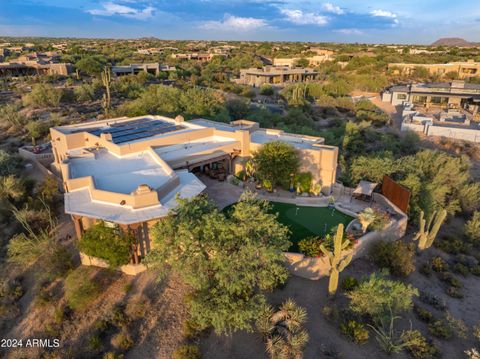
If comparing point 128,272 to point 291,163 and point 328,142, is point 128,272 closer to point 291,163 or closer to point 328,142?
point 291,163

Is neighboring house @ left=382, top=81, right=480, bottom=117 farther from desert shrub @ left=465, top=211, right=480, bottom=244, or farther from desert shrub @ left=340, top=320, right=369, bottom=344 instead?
desert shrub @ left=340, top=320, right=369, bottom=344

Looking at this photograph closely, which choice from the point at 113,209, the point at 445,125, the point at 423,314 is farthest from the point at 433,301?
the point at 445,125

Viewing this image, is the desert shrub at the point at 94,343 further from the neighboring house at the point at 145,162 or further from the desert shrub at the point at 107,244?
the neighboring house at the point at 145,162

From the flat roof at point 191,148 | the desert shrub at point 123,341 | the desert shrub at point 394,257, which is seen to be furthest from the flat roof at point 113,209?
the desert shrub at point 394,257

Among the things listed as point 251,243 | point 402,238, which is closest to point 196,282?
point 251,243

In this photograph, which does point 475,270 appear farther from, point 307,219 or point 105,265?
point 105,265

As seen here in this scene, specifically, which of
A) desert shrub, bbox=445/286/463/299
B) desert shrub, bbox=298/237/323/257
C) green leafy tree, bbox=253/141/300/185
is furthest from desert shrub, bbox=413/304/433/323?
green leafy tree, bbox=253/141/300/185
